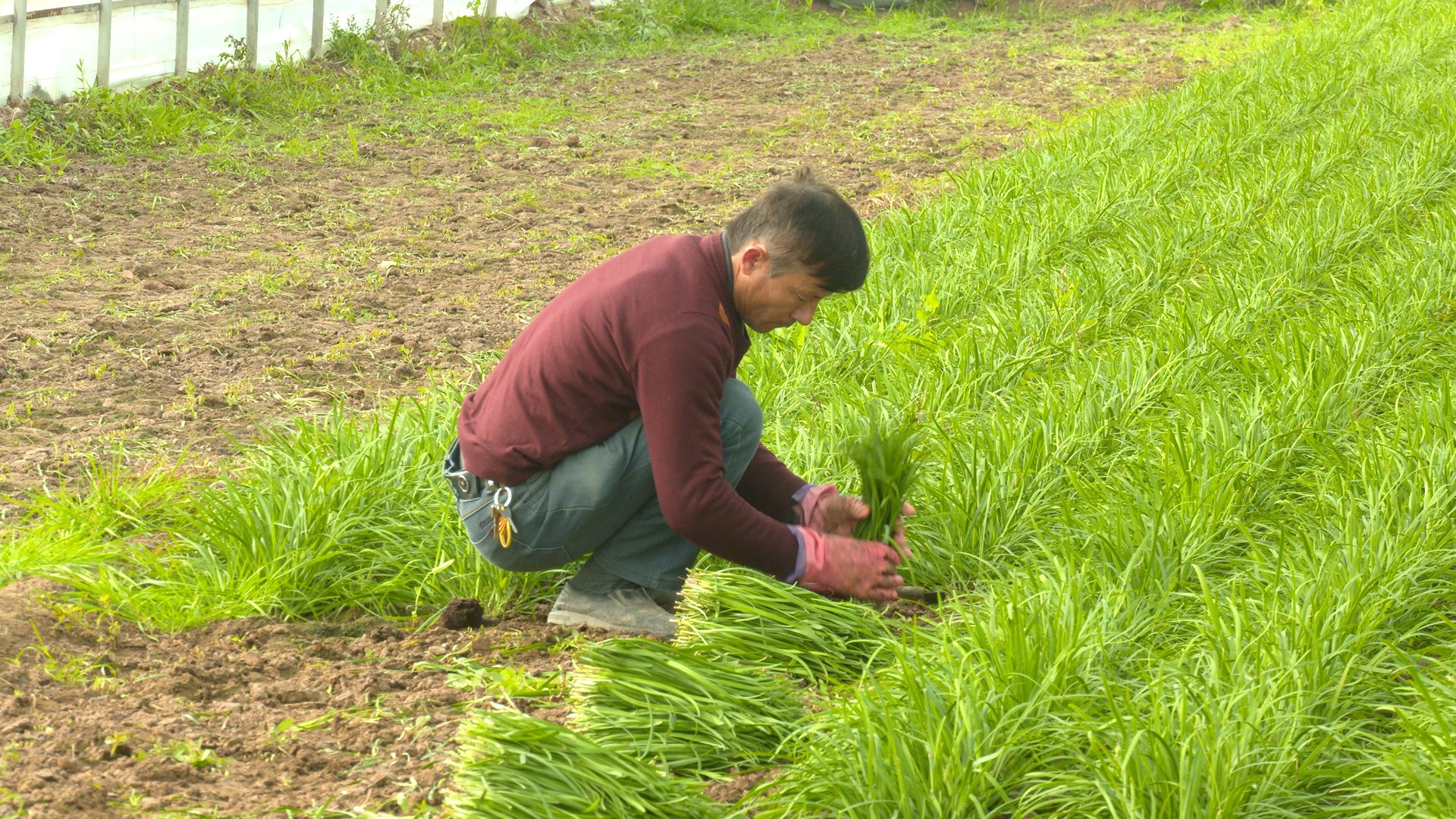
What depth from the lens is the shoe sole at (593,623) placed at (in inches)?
118

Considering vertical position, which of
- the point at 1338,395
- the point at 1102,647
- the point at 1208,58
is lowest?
the point at 1102,647

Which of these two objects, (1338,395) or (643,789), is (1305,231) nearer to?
(1338,395)

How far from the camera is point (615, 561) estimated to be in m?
3.04

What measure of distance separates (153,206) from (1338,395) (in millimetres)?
5561

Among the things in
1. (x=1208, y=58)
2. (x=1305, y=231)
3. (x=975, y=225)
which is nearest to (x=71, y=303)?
(x=975, y=225)

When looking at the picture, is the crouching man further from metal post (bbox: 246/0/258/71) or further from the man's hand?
metal post (bbox: 246/0/258/71)

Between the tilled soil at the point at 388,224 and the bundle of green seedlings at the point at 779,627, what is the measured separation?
65.0 inches

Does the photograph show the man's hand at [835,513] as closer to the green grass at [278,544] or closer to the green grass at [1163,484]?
the green grass at [1163,484]

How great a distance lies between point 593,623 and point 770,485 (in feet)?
1.68

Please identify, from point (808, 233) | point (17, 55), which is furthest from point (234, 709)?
point (17, 55)

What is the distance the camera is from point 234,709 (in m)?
2.61

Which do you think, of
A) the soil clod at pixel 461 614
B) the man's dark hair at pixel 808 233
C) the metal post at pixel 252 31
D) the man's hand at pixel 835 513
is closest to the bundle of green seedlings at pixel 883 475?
the man's hand at pixel 835 513

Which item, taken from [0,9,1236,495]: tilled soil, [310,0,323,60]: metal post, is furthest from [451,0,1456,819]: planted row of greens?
[310,0,323,60]: metal post

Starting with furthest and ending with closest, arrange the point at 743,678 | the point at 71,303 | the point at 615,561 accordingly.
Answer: the point at 71,303 < the point at 615,561 < the point at 743,678
